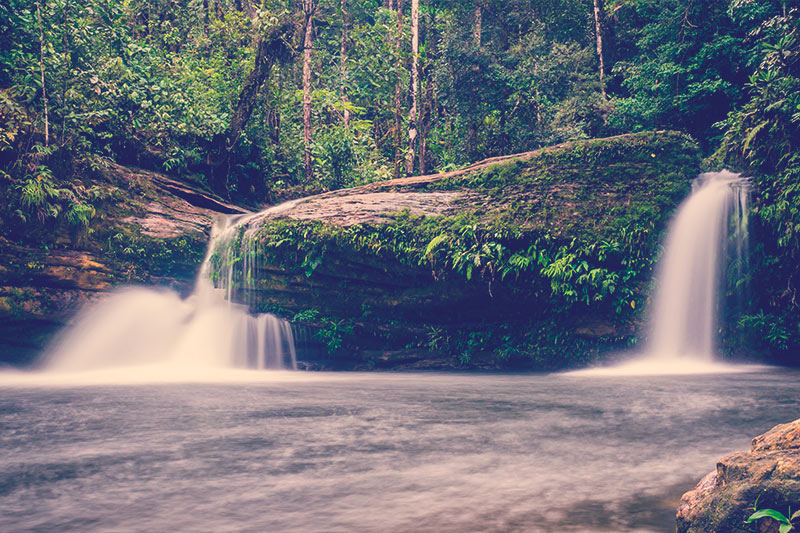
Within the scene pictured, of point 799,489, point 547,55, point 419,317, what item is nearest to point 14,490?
point 799,489

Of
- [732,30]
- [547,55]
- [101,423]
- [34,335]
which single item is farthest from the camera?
[547,55]

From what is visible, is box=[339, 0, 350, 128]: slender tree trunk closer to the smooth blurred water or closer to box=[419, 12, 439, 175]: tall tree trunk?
box=[419, 12, 439, 175]: tall tree trunk

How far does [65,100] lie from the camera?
12883 mm

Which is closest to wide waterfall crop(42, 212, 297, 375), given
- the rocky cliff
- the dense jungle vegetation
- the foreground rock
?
the foreground rock

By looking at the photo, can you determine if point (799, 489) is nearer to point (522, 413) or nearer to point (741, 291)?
point (522, 413)

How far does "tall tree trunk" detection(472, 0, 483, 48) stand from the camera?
21.2m

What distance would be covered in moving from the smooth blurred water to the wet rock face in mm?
466

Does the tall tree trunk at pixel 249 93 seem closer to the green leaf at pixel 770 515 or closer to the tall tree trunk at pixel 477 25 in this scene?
the tall tree trunk at pixel 477 25

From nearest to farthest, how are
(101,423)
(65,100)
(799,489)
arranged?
(799,489) → (101,423) → (65,100)

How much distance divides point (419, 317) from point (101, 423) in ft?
22.6

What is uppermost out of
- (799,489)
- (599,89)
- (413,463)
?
(599,89)

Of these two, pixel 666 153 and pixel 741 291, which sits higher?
pixel 666 153

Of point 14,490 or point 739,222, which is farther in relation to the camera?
point 739,222

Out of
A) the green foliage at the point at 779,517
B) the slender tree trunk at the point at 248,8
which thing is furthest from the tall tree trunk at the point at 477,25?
the green foliage at the point at 779,517
